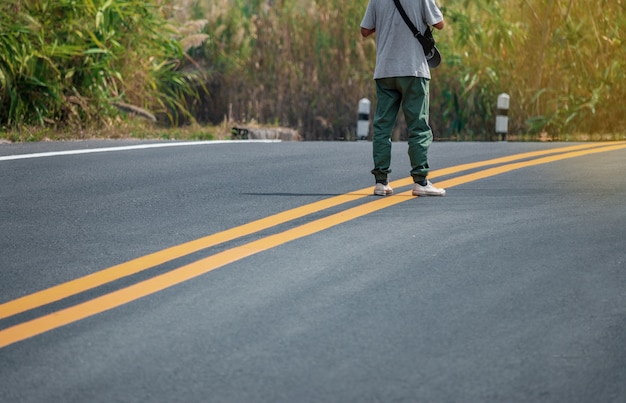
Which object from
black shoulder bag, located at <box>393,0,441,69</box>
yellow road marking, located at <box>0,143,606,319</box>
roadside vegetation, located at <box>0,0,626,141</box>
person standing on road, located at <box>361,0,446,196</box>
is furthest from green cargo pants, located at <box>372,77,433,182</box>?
roadside vegetation, located at <box>0,0,626,141</box>

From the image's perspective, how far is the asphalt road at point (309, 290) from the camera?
13.8 ft

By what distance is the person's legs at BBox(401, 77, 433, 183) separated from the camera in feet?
26.8

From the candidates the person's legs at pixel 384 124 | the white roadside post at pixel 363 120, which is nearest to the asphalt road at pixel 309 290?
the person's legs at pixel 384 124

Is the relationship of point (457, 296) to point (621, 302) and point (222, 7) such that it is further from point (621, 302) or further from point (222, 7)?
point (222, 7)

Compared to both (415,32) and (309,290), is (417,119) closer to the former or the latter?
(415,32)

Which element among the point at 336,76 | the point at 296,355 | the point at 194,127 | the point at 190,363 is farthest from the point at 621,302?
the point at 336,76

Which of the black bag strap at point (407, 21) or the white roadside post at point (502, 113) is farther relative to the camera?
the white roadside post at point (502, 113)

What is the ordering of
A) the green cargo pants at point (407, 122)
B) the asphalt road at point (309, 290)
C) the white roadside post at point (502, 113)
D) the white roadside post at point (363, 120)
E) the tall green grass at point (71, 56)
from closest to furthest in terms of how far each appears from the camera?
the asphalt road at point (309, 290) < the green cargo pants at point (407, 122) < the tall green grass at point (71, 56) < the white roadside post at point (502, 113) < the white roadside post at point (363, 120)

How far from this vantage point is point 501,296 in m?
5.29

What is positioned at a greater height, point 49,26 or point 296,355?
point 49,26

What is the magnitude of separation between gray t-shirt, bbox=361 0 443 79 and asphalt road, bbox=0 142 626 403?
892 millimetres

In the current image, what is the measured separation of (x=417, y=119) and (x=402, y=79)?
30 cm

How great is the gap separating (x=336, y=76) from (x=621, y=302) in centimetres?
1352

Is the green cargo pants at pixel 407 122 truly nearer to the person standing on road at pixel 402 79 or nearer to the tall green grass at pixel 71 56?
the person standing on road at pixel 402 79
